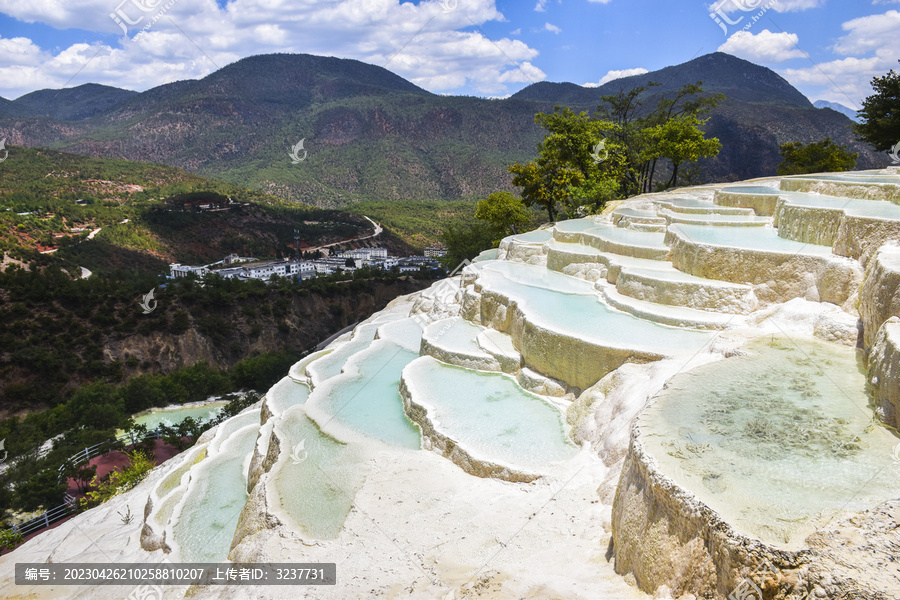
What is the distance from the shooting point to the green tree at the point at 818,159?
90.6ft

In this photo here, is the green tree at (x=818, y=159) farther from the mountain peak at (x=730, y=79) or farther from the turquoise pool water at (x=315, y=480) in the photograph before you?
the mountain peak at (x=730, y=79)

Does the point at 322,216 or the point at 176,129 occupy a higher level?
the point at 176,129

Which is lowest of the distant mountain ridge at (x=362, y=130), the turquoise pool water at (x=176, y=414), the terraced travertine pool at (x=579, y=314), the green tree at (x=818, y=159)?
the turquoise pool water at (x=176, y=414)

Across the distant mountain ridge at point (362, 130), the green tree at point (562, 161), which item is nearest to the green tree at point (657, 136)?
the green tree at point (562, 161)

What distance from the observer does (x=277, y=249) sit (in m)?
67.9

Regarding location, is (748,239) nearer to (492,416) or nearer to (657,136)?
(492,416)

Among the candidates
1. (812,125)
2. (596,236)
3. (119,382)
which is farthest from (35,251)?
(812,125)

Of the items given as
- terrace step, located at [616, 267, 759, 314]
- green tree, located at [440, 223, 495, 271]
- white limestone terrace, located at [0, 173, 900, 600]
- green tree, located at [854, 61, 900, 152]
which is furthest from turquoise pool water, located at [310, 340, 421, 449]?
green tree, located at [854, 61, 900, 152]

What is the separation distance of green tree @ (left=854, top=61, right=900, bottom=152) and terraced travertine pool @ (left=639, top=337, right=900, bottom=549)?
2135 cm

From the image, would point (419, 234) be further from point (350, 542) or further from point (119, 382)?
point (350, 542)

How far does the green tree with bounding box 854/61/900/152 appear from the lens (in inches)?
842

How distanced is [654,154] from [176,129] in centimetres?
15116

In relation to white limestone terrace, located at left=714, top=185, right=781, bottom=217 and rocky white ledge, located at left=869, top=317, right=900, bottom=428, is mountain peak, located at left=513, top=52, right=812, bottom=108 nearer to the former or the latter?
white limestone terrace, located at left=714, top=185, right=781, bottom=217

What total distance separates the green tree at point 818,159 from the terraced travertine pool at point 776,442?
89.8 feet
